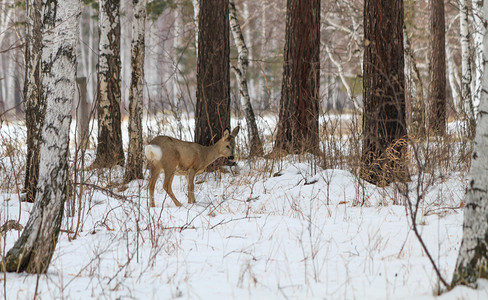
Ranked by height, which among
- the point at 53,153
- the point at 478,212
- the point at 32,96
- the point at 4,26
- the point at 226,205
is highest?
the point at 4,26

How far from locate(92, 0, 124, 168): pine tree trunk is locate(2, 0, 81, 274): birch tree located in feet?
17.7

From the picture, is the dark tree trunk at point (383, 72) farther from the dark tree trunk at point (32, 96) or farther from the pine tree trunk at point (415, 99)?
the dark tree trunk at point (32, 96)

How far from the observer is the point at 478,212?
10.8 ft

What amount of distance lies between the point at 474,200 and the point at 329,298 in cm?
108

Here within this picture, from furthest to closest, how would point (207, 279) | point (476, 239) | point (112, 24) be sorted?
1. point (112, 24)
2. point (207, 279)
3. point (476, 239)

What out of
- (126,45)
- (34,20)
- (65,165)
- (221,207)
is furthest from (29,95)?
(126,45)

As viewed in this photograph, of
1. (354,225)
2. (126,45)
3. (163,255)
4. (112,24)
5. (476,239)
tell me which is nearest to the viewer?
(476,239)

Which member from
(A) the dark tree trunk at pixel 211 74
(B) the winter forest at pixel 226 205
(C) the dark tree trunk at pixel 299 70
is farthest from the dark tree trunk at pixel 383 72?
(A) the dark tree trunk at pixel 211 74

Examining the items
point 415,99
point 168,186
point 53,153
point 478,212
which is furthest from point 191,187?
point 415,99

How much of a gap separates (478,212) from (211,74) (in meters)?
6.81

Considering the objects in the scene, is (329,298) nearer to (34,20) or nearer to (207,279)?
(207,279)

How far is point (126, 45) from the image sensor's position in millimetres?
39500

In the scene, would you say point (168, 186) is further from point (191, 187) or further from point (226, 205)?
point (226, 205)

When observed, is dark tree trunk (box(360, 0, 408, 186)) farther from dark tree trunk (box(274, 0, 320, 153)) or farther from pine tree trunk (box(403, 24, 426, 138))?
dark tree trunk (box(274, 0, 320, 153))
